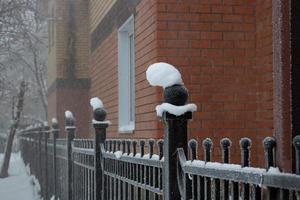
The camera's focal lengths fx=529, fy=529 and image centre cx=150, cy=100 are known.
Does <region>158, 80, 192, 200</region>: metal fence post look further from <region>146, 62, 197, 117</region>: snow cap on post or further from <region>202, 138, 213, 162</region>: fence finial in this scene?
<region>202, 138, 213, 162</region>: fence finial

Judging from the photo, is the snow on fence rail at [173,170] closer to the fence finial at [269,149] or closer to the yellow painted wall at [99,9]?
the fence finial at [269,149]

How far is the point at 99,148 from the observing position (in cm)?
457

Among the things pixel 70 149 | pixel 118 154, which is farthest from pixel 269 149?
pixel 70 149

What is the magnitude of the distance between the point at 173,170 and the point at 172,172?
0.4 inches

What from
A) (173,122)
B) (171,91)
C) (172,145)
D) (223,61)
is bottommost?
(172,145)

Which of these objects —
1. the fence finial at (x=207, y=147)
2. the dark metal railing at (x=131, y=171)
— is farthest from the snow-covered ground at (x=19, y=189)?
the fence finial at (x=207, y=147)

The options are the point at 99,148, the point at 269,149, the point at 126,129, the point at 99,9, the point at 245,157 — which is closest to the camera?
the point at 269,149

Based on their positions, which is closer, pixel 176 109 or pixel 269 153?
pixel 269 153

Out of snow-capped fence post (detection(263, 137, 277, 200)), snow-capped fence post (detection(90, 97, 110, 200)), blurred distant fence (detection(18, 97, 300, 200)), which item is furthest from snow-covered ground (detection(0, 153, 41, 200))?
snow-capped fence post (detection(263, 137, 277, 200))

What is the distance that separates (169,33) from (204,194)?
3.35 meters

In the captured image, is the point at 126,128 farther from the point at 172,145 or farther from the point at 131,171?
the point at 172,145

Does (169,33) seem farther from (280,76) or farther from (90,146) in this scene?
(280,76)

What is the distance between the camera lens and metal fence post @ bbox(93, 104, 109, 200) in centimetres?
445

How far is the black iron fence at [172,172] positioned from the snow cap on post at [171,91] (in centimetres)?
4
